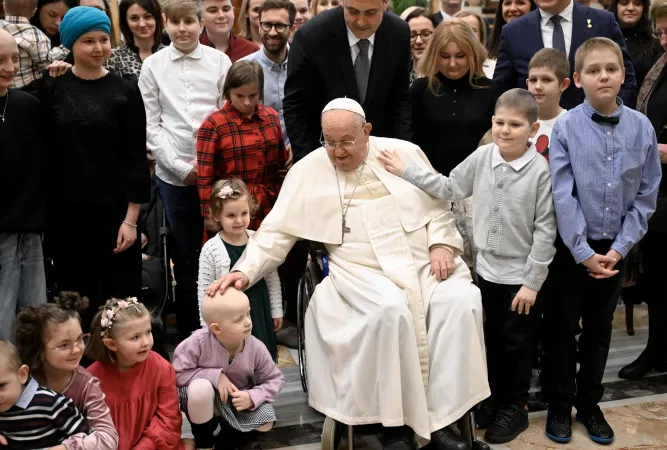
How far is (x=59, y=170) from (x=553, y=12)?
8.91 ft

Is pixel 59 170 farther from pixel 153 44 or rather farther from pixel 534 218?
pixel 534 218

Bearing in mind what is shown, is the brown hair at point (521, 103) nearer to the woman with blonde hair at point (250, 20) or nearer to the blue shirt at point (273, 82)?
the blue shirt at point (273, 82)

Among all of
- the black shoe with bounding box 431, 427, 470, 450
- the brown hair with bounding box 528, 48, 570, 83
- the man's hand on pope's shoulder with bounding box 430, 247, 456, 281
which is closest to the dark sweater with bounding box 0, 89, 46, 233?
the man's hand on pope's shoulder with bounding box 430, 247, 456, 281

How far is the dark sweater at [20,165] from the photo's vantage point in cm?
362

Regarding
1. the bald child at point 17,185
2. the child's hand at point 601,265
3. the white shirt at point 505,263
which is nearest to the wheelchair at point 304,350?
the white shirt at point 505,263

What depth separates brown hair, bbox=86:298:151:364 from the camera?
3.28 meters

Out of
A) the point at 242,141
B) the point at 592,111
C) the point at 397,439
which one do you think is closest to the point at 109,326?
the point at 397,439

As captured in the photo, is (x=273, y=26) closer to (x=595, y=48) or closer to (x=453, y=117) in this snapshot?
(x=453, y=117)

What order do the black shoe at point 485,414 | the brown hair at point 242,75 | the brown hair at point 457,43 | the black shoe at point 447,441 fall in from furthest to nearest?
the brown hair at point 457,43 < the brown hair at point 242,75 < the black shoe at point 485,414 < the black shoe at point 447,441

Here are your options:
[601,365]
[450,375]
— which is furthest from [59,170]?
[601,365]

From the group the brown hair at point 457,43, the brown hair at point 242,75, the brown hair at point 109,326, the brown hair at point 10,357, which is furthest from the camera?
the brown hair at point 457,43

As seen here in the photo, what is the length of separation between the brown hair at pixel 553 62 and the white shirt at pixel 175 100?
1.67 metres

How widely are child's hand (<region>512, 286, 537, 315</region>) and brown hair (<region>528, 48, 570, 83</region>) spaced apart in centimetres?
109

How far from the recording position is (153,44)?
4.95m
